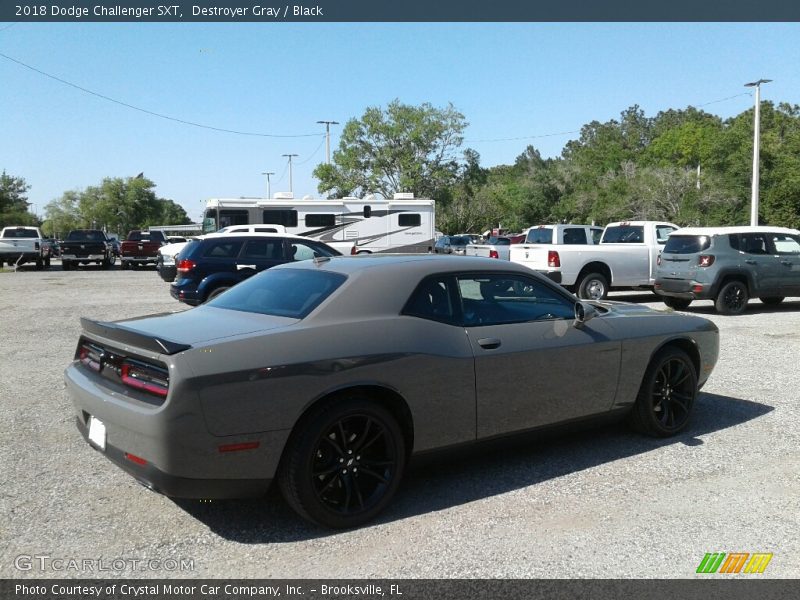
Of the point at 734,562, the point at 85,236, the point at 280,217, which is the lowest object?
the point at 734,562

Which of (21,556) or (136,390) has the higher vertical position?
(136,390)

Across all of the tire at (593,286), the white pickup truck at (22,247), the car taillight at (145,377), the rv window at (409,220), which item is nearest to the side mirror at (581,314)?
the car taillight at (145,377)

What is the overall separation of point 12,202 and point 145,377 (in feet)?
234

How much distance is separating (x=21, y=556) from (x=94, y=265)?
34.2 metres

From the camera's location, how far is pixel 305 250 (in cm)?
1376

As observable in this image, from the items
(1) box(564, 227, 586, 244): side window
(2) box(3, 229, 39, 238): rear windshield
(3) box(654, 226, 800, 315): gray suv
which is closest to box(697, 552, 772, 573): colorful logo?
(3) box(654, 226, 800, 315): gray suv

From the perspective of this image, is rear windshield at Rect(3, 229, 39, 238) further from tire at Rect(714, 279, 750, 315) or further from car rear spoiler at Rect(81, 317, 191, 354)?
car rear spoiler at Rect(81, 317, 191, 354)

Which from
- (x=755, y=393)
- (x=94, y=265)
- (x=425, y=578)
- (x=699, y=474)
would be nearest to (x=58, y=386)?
(x=425, y=578)

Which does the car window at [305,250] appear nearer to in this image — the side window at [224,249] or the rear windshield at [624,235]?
the side window at [224,249]

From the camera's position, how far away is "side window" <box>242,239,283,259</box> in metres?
13.2

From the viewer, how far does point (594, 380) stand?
507 cm

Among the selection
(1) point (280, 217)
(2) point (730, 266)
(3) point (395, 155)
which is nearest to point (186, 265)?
(2) point (730, 266)

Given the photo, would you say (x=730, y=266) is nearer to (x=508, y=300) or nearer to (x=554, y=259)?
(x=554, y=259)

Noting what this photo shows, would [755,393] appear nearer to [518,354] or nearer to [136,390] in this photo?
[518,354]
